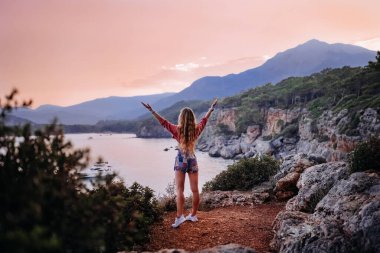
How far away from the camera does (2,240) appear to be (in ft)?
8.87

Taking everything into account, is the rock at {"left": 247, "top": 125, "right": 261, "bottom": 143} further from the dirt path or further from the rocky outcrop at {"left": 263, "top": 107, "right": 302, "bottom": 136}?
the dirt path

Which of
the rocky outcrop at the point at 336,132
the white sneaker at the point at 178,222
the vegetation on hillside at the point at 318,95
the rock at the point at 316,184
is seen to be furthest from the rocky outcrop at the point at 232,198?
the vegetation on hillside at the point at 318,95

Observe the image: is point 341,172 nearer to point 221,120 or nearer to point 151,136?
point 221,120

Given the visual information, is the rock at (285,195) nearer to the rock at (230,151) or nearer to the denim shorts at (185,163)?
the denim shorts at (185,163)

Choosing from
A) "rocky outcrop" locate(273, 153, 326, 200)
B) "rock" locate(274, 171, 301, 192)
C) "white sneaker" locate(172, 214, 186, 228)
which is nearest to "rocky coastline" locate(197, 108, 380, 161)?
"rocky outcrop" locate(273, 153, 326, 200)

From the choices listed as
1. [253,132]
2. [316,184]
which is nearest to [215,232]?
[316,184]

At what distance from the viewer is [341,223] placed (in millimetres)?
6066

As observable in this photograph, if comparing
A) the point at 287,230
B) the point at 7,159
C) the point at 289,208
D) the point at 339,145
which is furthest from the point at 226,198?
the point at 339,145

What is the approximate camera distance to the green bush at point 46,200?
2.75 meters

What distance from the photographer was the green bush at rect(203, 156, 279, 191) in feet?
44.1

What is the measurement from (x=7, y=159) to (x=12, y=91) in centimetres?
69

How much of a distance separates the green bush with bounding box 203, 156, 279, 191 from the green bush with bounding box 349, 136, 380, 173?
5420mm

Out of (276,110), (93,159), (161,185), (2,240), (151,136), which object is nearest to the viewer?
(2,240)

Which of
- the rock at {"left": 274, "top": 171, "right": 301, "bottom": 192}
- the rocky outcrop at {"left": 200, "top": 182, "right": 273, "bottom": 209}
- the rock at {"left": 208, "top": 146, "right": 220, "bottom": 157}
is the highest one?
the rock at {"left": 274, "top": 171, "right": 301, "bottom": 192}
